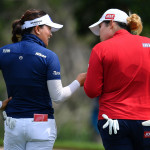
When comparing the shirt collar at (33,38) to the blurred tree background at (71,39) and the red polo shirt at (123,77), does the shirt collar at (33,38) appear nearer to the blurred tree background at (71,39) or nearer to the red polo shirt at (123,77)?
the red polo shirt at (123,77)

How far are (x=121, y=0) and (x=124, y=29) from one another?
10970 mm

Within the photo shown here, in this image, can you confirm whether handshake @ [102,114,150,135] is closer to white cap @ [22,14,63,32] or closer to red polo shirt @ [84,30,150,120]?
red polo shirt @ [84,30,150,120]

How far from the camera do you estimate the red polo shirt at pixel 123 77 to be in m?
3.98

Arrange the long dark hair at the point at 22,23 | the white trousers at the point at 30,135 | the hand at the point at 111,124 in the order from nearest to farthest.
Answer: the hand at the point at 111,124 < the white trousers at the point at 30,135 < the long dark hair at the point at 22,23

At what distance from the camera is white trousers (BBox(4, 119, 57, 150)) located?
4.05 metres

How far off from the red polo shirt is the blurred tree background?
35.5 feet

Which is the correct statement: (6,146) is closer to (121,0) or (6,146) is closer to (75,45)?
(121,0)

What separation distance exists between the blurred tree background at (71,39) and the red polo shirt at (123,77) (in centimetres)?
1081

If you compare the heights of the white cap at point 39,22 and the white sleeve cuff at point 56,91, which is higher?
the white cap at point 39,22

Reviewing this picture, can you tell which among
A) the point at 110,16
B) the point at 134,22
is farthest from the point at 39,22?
the point at 134,22

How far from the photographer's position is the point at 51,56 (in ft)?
13.5

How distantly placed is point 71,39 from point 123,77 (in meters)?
18.0

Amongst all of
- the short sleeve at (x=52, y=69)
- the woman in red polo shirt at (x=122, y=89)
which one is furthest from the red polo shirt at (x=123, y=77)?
the short sleeve at (x=52, y=69)

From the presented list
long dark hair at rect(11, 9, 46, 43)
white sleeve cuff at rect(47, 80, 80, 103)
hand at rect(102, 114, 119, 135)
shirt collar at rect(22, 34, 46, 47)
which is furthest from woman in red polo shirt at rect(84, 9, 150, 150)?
long dark hair at rect(11, 9, 46, 43)
